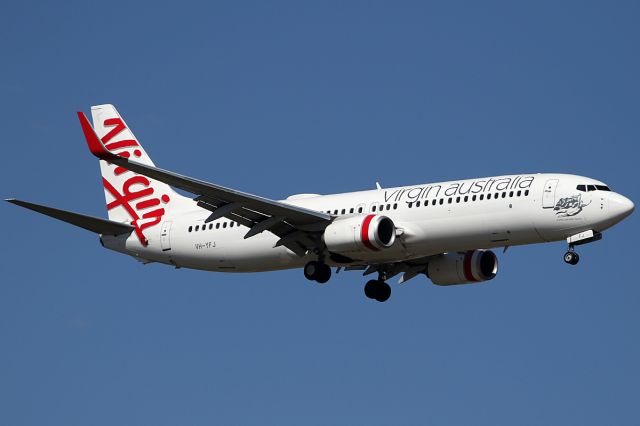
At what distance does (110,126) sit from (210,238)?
34.6ft

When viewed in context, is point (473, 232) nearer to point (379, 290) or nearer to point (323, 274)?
point (323, 274)

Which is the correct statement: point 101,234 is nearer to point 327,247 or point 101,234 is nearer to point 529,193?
point 327,247

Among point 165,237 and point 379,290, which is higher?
point 165,237

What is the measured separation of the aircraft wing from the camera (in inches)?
2024

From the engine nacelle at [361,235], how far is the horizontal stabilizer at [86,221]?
1105 cm

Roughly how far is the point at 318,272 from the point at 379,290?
5106 mm

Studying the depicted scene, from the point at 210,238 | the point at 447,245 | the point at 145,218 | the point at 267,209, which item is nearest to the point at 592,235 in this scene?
the point at 447,245

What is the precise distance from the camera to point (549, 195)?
51938mm

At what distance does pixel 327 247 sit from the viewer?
54281 millimetres

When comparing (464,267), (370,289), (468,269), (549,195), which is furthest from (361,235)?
(549,195)

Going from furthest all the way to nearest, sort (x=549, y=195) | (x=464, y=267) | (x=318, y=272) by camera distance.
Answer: (x=464, y=267) → (x=318, y=272) → (x=549, y=195)

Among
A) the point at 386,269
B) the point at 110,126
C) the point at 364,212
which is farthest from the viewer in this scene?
the point at 110,126

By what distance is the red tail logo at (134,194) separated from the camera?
6153cm

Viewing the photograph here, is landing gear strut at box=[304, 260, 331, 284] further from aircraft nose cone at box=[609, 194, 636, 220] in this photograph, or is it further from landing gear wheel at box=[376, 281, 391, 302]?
aircraft nose cone at box=[609, 194, 636, 220]
